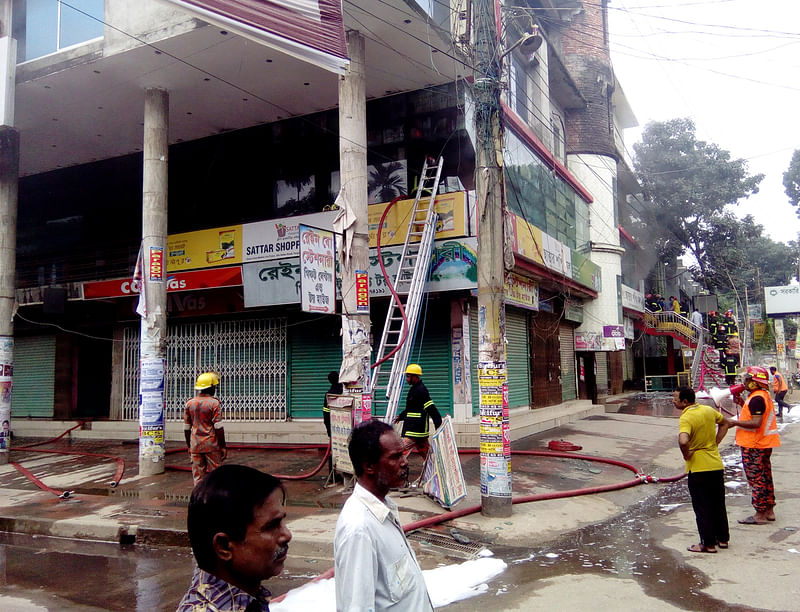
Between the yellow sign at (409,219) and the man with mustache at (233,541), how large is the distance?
11.0m

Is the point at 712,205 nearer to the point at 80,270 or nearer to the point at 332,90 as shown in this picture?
the point at 332,90

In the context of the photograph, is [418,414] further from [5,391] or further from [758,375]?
[5,391]

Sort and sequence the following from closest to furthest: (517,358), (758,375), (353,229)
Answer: (758,375) < (353,229) < (517,358)

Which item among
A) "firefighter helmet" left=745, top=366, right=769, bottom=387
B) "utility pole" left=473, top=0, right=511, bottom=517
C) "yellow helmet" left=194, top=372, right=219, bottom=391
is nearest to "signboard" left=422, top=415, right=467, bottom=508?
"utility pole" left=473, top=0, right=511, bottom=517

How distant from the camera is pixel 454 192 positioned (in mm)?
12625

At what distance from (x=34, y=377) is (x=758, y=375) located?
20.2 metres

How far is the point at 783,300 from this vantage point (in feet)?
112

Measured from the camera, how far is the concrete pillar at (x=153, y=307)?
1183 cm

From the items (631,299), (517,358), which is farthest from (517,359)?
(631,299)

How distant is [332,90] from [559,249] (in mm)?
7574

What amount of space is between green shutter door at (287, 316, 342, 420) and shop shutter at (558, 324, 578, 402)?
361 inches

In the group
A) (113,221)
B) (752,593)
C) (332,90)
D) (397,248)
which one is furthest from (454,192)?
(113,221)

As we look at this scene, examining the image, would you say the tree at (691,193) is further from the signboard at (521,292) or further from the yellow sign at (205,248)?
the yellow sign at (205,248)

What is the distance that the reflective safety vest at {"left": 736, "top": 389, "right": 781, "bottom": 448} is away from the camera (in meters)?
7.32
